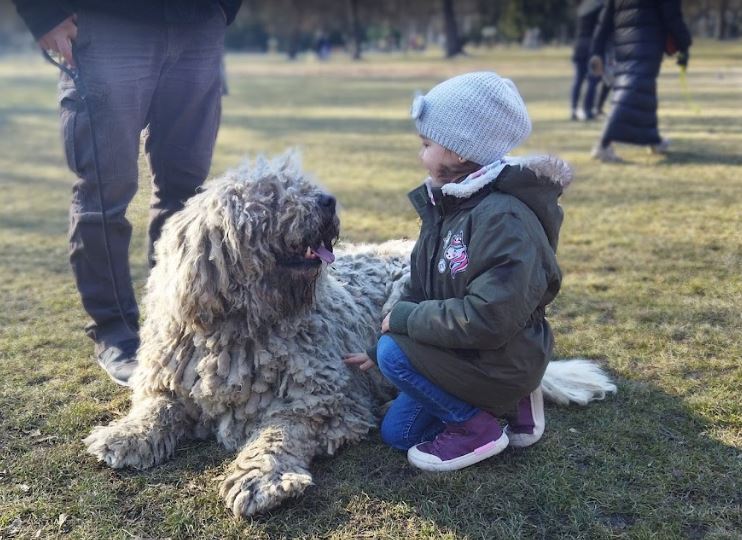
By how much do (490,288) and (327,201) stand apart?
855mm

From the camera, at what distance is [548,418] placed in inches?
139

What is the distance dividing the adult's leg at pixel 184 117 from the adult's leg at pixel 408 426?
174 cm

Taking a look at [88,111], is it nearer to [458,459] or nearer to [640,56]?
[458,459]

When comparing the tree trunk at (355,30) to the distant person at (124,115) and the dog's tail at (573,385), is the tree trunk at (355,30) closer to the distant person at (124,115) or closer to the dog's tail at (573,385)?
the distant person at (124,115)

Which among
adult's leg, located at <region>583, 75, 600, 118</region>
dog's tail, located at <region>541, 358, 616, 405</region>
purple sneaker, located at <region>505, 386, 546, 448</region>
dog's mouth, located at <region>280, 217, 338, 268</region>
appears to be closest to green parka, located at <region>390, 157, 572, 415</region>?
purple sneaker, located at <region>505, 386, 546, 448</region>

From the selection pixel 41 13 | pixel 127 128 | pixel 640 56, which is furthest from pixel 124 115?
pixel 640 56

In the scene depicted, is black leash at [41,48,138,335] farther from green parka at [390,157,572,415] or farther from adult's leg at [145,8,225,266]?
green parka at [390,157,572,415]

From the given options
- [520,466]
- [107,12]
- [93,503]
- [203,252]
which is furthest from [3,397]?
[520,466]

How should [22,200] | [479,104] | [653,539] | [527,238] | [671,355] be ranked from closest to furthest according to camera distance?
[653,539], [527,238], [479,104], [671,355], [22,200]

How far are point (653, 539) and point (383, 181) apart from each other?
7.16 m

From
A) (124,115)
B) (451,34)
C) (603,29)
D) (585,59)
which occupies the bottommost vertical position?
(585,59)

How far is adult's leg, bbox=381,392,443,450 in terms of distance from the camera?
3291mm

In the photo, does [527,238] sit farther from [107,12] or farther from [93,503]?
[107,12]

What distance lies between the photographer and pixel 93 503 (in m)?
2.92
